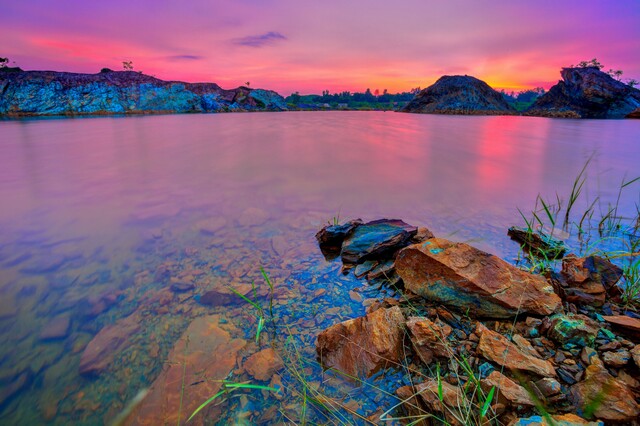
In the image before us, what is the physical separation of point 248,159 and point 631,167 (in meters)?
10.1

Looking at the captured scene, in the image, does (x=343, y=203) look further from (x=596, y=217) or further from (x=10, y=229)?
(x=10, y=229)

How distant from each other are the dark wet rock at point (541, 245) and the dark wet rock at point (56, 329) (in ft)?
12.5

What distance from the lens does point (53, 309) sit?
84.4 inches

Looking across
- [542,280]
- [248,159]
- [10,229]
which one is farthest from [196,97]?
[542,280]

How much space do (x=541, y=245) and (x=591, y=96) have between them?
154 feet

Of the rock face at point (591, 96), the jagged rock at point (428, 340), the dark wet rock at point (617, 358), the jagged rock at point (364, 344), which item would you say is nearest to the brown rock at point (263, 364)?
the jagged rock at point (364, 344)

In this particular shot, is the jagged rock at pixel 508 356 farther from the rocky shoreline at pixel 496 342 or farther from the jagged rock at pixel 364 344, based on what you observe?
the jagged rock at pixel 364 344

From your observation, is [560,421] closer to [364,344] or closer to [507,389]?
[507,389]

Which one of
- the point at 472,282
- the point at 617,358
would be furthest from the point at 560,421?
the point at 472,282

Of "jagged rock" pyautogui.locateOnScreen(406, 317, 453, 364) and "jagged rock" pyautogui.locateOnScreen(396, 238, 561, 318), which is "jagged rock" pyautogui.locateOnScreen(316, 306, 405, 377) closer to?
"jagged rock" pyautogui.locateOnScreen(406, 317, 453, 364)

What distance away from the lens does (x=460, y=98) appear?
150ft

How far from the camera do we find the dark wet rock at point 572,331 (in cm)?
148

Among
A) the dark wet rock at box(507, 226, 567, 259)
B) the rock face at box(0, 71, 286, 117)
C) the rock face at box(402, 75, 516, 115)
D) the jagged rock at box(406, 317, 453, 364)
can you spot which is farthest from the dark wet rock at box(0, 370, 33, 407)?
the rock face at box(0, 71, 286, 117)

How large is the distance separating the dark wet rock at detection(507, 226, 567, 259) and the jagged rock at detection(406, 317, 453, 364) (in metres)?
1.70
